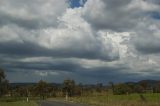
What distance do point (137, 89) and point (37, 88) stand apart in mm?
41281

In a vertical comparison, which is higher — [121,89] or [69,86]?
[69,86]

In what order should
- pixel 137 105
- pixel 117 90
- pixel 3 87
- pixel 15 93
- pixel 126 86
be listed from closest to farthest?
pixel 137 105 → pixel 3 87 → pixel 117 90 → pixel 126 86 → pixel 15 93

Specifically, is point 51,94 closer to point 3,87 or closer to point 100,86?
point 100,86

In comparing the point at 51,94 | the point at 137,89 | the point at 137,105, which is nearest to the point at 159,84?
the point at 137,89

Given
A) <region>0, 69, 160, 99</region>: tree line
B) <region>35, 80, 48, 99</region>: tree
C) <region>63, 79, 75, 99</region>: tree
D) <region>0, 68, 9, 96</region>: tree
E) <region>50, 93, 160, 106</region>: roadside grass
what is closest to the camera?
Answer: <region>50, 93, 160, 106</region>: roadside grass

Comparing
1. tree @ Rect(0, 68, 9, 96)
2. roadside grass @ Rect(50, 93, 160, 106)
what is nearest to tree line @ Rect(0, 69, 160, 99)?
→ tree @ Rect(0, 68, 9, 96)

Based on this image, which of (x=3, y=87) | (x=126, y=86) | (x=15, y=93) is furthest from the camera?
(x=15, y=93)

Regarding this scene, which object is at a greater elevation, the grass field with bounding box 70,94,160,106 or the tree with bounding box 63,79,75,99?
the tree with bounding box 63,79,75,99

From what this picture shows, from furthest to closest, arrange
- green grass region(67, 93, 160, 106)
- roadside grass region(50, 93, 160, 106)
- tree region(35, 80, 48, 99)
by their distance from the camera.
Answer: tree region(35, 80, 48, 99) < roadside grass region(50, 93, 160, 106) < green grass region(67, 93, 160, 106)

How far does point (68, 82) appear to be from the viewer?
5866 inches

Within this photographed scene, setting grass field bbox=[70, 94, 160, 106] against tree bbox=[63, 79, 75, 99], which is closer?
grass field bbox=[70, 94, 160, 106]

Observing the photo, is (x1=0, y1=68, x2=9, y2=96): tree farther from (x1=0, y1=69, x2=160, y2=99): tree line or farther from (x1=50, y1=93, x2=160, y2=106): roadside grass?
(x1=50, y1=93, x2=160, y2=106): roadside grass

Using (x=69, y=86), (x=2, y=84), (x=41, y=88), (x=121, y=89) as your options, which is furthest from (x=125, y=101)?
(x=41, y=88)

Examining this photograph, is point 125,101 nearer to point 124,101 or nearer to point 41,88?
point 124,101
